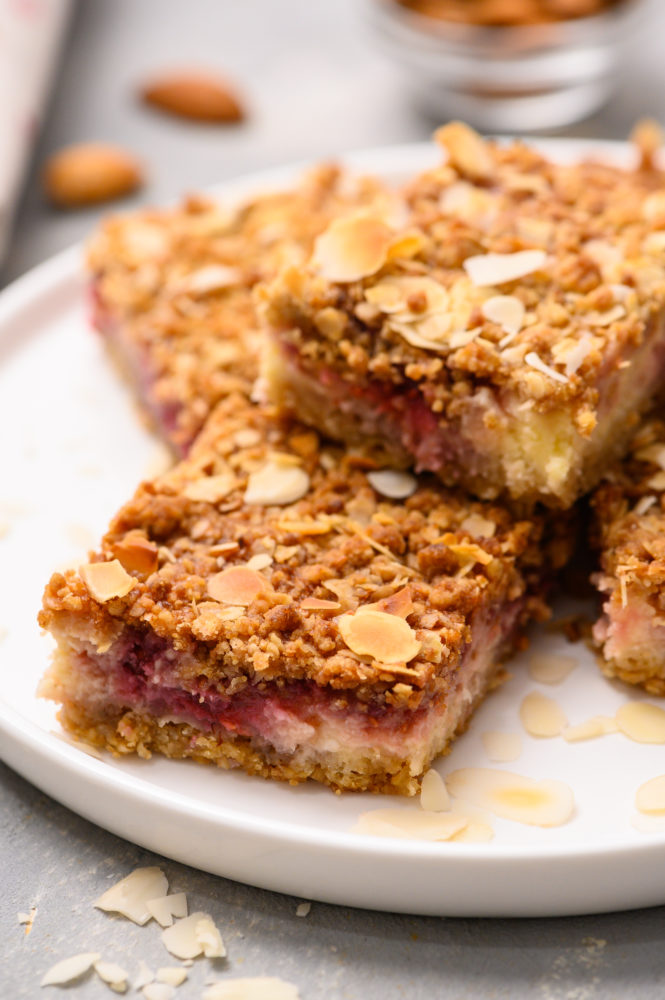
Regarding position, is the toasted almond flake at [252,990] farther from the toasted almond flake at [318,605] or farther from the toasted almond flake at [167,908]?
the toasted almond flake at [318,605]

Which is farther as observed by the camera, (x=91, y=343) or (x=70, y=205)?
(x=70, y=205)

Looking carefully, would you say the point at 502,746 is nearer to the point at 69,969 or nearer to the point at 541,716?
the point at 541,716

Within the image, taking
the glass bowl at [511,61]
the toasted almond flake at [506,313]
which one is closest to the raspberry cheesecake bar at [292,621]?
the toasted almond flake at [506,313]

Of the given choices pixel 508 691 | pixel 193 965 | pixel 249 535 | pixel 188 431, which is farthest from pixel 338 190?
pixel 193 965

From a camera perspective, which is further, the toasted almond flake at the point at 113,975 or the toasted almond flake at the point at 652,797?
the toasted almond flake at the point at 652,797

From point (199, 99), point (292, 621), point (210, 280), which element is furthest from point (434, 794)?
point (199, 99)

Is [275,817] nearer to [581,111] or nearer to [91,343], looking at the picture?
[91,343]

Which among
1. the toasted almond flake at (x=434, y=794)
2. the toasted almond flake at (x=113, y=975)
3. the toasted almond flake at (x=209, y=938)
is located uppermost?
the toasted almond flake at (x=434, y=794)

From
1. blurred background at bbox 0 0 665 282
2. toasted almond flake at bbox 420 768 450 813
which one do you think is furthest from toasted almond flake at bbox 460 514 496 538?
blurred background at bbox 0 0 665 282

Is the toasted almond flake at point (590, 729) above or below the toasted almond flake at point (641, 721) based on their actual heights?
below
